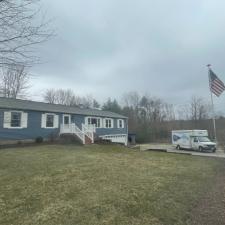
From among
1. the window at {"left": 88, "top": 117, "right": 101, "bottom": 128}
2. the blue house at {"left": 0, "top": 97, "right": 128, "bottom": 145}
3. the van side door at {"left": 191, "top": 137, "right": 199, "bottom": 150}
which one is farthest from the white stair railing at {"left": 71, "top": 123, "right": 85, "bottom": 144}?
the van side door at {"left": 191, "top": 137, "right": 199, "bottom": 150}

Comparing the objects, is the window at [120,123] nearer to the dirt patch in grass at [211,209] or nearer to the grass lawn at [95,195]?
the grass lawn at [95,195]

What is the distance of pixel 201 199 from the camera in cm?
703

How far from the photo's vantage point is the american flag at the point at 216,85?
22156 millimetres

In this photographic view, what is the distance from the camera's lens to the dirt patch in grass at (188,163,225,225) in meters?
5.42

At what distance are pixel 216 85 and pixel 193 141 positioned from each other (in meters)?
8.97

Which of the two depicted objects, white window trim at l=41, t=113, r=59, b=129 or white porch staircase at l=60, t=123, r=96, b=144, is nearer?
white porch staircase at l=60, t=123, r=96, b=144

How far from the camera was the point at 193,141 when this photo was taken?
96.2ft

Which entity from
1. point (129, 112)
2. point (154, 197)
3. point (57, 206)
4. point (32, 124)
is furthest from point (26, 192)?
point (129, 112)

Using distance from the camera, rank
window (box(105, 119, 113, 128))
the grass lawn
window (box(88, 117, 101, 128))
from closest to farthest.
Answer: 1. the grass lawn
2. window (box(88, 117, 101, 128))
3. window (box(105, 119, 113, 128))

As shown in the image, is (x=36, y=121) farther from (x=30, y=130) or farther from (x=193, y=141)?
(x=193, y=141)

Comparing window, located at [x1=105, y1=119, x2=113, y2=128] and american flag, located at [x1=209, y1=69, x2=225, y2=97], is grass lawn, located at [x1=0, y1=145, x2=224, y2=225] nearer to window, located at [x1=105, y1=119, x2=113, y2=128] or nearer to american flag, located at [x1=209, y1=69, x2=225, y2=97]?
american flag, located at [x1=209, y1=69, x2=225, y2=97]

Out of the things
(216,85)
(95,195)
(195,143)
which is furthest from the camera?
(195,143)

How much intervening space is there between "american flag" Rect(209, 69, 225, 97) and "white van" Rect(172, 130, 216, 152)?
7.32 metres

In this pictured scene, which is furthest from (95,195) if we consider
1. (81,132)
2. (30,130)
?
(30,130)
